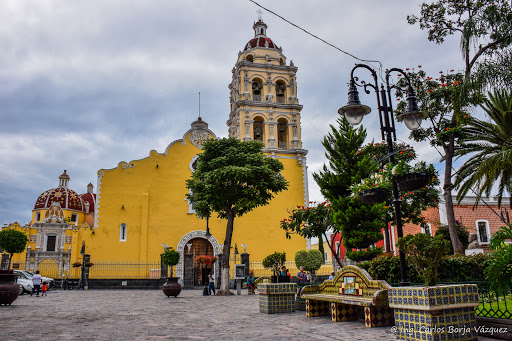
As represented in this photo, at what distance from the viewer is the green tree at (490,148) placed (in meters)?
10.5

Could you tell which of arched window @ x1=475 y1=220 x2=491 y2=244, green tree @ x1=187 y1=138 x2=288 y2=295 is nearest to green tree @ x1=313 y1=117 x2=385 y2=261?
green tree @ x1=187 y1=138 x2=288 y2=295

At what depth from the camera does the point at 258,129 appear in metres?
27.0

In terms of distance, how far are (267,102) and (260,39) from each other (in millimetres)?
5726

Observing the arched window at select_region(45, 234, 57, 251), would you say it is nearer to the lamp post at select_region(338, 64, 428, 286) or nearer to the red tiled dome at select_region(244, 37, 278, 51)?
the red tiled dome at select_region(244, 37, 278, 51)

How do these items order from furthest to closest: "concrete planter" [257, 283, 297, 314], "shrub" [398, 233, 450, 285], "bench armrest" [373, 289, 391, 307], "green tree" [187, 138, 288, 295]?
"green tree" [187, 138, 288, 295] → "concrete planter" [257, 283, 297, 314] → "bench armrest" [373, 289, 391, 307] → "shrub" [398, 233, 450, 285]

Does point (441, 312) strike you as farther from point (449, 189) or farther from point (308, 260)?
point (308, 260)

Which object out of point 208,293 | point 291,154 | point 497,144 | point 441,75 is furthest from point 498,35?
point 291,154

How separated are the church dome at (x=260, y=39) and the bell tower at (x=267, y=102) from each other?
1.22 feet

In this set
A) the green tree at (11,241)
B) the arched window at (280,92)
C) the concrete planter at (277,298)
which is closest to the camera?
the concrete planter at (277,298)

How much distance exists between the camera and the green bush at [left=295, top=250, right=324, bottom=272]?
75.8ft

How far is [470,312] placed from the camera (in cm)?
472

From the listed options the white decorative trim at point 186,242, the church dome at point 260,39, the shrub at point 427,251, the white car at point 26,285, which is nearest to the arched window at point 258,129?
the church dome at point 260,39

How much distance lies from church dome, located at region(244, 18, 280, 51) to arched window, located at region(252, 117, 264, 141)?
586 centimetres

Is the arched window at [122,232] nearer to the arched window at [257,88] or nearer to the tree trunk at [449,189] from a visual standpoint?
the arched window at [257,88]
